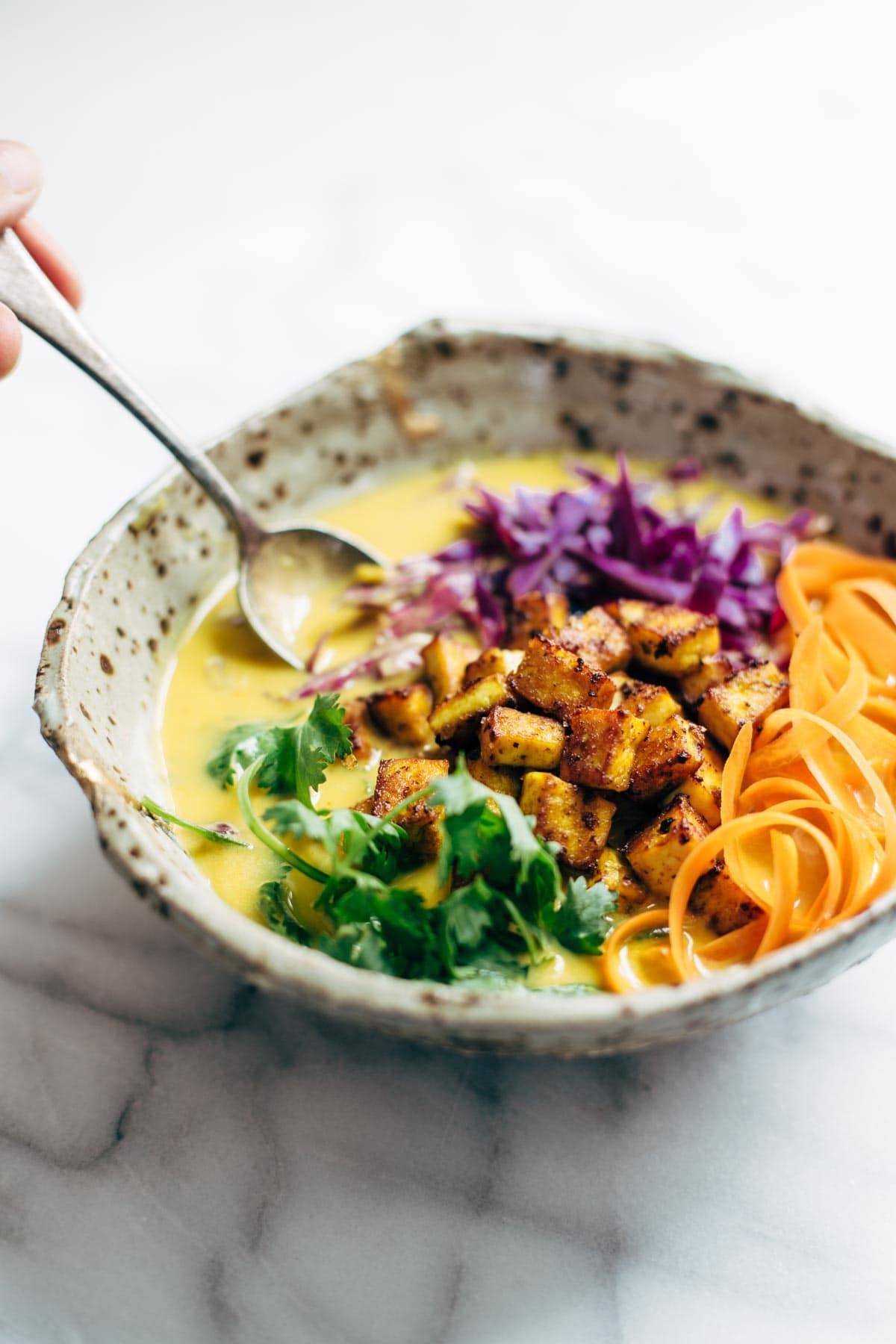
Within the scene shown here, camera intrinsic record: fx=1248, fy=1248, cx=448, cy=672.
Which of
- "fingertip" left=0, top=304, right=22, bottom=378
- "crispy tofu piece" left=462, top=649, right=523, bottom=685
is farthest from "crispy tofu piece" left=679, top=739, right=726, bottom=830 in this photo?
"fingertip" left=0, top=304, right=22, bottom=378

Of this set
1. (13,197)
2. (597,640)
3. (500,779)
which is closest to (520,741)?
(500,779)

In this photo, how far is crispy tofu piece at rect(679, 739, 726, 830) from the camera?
2523 millimetres

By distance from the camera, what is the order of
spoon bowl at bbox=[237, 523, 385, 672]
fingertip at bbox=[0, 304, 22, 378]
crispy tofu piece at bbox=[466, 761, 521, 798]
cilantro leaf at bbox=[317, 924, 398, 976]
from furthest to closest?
1. spoon bowl at bbox=[237, 523, 385, 672]
2. fingertip at bbox=[0, 304, 22, 378]
3. crispy tofu piece at bbox=[466, 761, 521, 798]
4. cilantro leaf at bbox=[317, 924, 398, 976]

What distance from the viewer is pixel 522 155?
17.9 feet

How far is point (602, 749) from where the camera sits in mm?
2451

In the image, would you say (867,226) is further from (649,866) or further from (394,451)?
(649,866)

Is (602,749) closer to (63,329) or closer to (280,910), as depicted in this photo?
(280,910)

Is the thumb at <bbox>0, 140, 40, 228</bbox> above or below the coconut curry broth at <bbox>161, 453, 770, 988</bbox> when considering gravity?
above

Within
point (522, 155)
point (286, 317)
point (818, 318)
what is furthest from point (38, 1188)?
point (522, 155)

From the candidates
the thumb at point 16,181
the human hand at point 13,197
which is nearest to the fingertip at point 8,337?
the human hand at point 13,197

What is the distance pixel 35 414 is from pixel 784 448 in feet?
7.94

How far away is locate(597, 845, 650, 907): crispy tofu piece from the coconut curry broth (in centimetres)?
8

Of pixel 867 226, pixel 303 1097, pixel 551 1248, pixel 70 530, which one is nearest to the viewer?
pixel 551 1248

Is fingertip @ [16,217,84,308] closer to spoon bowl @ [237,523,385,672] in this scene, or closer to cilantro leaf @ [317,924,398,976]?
spoon bowl @ [237,523,385,672]
